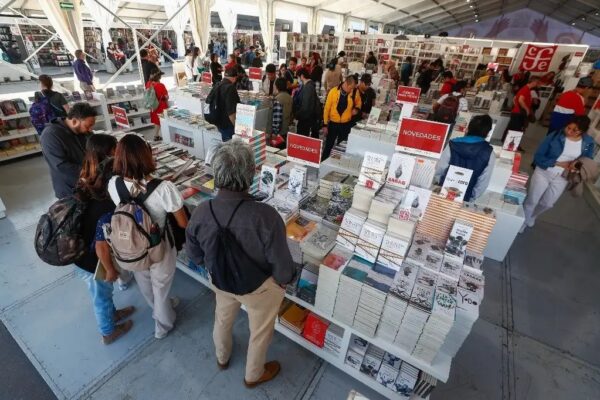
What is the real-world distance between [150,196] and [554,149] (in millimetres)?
4201

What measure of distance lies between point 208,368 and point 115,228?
126 cm

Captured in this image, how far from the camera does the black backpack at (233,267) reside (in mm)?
1459

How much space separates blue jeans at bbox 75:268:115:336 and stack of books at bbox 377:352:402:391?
2041 millimetres

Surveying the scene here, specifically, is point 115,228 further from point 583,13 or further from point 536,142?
point 583,13

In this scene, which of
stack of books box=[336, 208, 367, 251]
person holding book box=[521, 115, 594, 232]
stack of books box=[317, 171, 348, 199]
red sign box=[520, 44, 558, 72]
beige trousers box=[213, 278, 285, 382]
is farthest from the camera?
red sign box=[520, 44, 558, 72]

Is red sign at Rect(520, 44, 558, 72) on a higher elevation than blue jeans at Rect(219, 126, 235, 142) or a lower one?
higher

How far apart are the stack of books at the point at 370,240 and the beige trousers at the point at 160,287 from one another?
134cm

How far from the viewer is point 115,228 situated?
173 cm

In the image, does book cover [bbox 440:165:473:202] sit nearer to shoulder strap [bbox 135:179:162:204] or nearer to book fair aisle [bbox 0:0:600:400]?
book fair aisle [bbox 0:0:600:400]

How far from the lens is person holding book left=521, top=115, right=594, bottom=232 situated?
3.31 metres

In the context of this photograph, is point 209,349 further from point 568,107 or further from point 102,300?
point 568,107

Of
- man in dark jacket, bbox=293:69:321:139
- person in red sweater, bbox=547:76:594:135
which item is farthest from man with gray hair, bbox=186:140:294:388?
person in red sweater, bbox=547:76:594:135

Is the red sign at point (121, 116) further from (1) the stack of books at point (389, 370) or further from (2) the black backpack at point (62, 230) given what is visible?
(1) the stack of books at point (389, 370)

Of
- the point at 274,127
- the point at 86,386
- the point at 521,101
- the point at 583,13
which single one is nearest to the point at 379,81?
the point at 521,101
